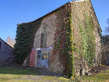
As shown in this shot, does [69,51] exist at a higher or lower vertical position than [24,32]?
lower

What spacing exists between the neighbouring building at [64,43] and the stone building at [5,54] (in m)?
5.17

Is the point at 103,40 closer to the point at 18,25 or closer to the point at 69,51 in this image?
Answer: the point at 69,51

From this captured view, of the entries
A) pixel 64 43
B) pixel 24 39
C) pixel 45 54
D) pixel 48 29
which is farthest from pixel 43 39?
pixel 24 39

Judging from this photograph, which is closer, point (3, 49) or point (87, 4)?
point (87, 4)

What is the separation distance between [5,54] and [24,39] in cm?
395

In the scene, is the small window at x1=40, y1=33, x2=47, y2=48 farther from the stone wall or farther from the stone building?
the stone building

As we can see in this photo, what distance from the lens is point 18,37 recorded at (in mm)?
14500

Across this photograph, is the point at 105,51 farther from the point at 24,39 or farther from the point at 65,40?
the point at 24,39

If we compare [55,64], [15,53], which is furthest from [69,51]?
[15,53]

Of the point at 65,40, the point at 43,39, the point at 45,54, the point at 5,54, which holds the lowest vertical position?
the point at 5,54

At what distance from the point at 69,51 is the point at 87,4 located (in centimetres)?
821

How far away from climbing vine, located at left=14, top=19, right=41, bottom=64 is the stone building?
931 millimetres

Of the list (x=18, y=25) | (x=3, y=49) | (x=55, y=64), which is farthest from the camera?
(x=18, y=25)

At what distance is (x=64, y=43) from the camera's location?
8219mm
